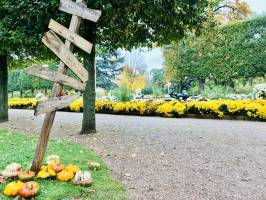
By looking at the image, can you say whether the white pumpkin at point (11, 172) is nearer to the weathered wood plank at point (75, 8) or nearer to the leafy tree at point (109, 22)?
the weathered wood plank at point (75, 8)

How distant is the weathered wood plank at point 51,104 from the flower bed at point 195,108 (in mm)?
9550

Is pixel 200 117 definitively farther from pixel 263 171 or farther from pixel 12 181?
pixel 12 181

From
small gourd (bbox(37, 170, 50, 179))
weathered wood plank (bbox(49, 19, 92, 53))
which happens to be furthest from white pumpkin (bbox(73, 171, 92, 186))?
weathered wood plank (bbox(49, 19, 92, 53))

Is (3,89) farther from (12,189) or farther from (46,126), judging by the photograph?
(12,189)

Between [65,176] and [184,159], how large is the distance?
2.66 meters

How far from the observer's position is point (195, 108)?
1402cm

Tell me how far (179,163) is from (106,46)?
554 cm

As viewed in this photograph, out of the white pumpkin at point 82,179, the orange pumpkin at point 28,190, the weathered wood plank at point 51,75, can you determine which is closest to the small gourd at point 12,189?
the orange pumpkin at point 28,190

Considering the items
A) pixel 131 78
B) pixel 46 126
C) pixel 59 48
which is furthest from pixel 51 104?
pixel 131 78

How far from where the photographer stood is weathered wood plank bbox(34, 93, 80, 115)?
14.2ft

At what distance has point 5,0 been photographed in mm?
8852

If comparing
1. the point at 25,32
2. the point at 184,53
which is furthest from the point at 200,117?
the point at 184,53

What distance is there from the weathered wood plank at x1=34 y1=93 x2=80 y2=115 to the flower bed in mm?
9550

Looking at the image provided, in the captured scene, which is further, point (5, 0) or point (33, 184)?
point (5, 0)
